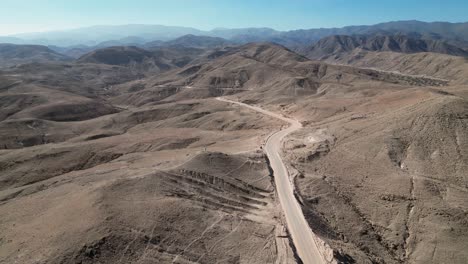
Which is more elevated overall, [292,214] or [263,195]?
[263,195]

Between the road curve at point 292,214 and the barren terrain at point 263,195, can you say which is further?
the road curve at point 292,214

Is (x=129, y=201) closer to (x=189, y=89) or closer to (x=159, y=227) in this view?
(x=159, y=227)

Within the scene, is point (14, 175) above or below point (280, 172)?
below

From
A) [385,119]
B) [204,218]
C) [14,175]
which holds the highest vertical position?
[385,119]

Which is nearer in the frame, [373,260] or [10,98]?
[373,260]

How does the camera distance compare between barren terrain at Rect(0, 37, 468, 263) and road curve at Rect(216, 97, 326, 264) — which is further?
road curve at Rect(216, 97, 326, 264)

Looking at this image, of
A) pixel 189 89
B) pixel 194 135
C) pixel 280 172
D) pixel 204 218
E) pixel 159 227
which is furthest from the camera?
pixel 189 89

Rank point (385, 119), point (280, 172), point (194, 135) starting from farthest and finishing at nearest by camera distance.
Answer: point (194, 135)
point (385, 119)
point (280, 172)

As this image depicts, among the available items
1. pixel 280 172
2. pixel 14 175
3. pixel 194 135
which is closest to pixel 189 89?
pixel 194 135

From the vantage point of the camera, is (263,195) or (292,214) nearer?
(292,214)
